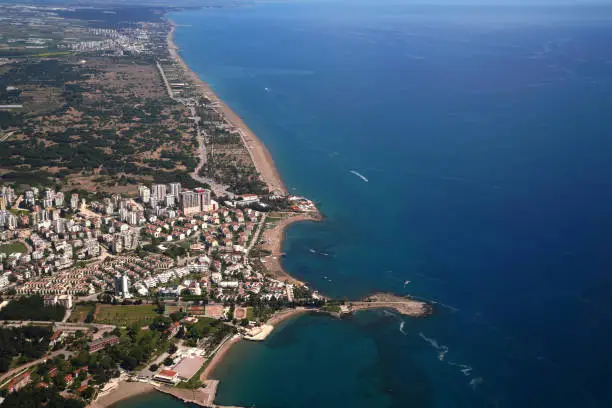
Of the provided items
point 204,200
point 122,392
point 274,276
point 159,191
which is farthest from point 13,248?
point 122,392

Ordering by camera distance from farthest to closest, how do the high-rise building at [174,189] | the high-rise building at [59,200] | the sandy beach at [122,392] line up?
the high-rise building at [174,189] → the high-rise building at [59,200] → the sandy beach at [122,392]

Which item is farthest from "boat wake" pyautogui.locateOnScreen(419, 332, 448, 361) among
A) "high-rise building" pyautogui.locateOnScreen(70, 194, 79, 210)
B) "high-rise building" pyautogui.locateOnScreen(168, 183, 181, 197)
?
"high-rise building" pyautogui.locateOnScreen(70, 194, 79, 210)

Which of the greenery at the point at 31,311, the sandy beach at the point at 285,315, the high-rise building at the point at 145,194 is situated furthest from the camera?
the high-rise building at the point at 145,194

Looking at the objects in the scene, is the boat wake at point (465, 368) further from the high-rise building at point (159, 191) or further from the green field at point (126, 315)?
the high-rise building at point (159, 191)

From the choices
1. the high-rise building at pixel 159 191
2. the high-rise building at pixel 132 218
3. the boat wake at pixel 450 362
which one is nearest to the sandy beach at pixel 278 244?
the boat wake at pixel 450 362

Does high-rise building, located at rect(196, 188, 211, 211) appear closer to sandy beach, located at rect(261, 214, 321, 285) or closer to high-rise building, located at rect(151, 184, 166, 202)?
high-rise building, located at rect(151, 184, 166, 202)

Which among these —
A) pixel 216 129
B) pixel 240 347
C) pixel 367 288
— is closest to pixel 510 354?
pixel 367 288
